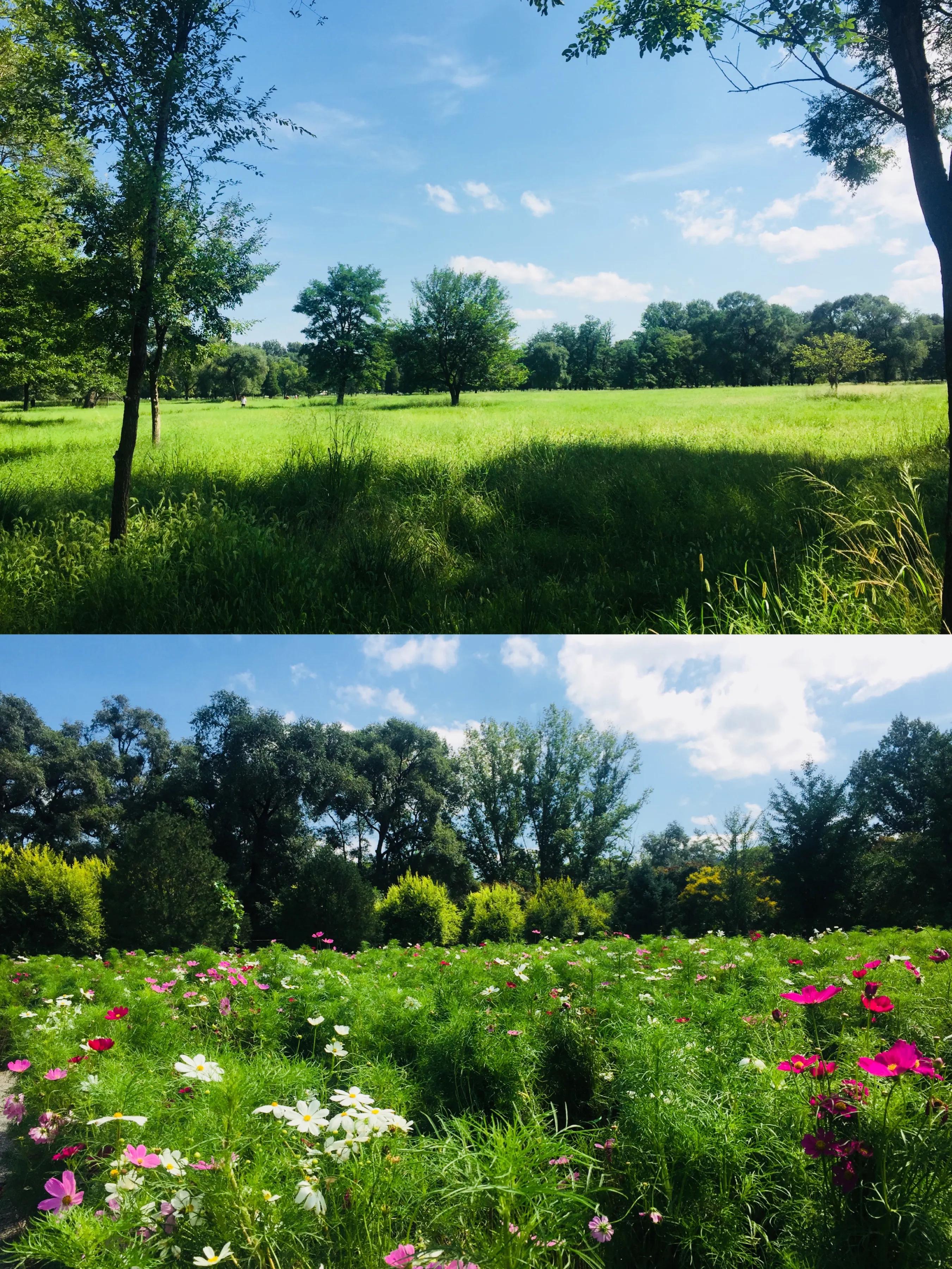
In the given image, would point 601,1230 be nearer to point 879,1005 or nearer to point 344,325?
point 879,1005

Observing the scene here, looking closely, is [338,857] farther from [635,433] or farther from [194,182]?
[194,182]

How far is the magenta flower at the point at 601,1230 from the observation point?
Answer: 2170mm

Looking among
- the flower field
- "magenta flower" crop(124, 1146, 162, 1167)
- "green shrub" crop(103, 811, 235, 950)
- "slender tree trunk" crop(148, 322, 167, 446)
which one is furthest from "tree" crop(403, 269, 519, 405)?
"green shrub" crop(103, 811, 235, 950)

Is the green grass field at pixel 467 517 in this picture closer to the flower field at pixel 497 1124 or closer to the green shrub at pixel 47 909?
→ the flower field at pixel 497 1124

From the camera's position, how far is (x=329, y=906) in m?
14.0

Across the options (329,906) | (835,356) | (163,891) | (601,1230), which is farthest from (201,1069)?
(329,906)

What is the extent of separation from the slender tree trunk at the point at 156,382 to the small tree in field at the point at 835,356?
20.2 feet

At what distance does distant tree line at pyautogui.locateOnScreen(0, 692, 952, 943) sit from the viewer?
14023mm

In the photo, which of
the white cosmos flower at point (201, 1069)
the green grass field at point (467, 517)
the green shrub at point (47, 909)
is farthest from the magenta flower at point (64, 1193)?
the green shrub at point (47, 909)

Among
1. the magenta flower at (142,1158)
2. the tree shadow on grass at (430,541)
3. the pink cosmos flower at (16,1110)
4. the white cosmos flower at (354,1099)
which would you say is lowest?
the pink cosmos flower at (16,1110)

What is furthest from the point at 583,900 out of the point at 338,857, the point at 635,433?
the point at 635,433

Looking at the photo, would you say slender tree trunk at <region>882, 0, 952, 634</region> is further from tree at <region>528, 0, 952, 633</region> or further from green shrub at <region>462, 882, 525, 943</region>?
green shrub at <region>462, 882, 525, 943</region>

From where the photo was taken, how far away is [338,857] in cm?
1484

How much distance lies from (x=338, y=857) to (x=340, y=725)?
2.80 meters
